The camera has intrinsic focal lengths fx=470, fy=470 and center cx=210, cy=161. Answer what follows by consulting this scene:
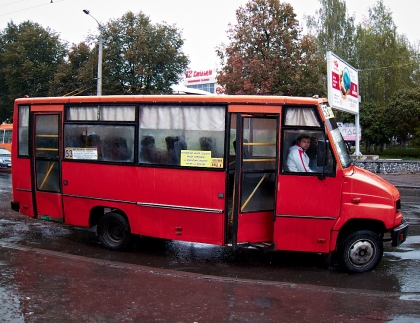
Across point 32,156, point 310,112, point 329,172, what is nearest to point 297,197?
point 329,172

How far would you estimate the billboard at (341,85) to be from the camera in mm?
27516

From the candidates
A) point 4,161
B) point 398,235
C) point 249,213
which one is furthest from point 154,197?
point 4,161

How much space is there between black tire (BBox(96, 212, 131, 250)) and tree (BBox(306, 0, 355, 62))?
4934 cm

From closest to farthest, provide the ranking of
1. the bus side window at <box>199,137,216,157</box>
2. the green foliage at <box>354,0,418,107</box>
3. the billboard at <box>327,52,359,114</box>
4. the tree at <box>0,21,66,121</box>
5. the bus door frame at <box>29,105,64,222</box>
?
the bus side window at <box>199,137,216,157</box>, the bus door frame at <box>29,105,64,222</box>, the billboard at <box>327,52,359,114</box>, the tree at <box>0,21,66,121</box>, the green foliage at <box>354,0,418,107</box>

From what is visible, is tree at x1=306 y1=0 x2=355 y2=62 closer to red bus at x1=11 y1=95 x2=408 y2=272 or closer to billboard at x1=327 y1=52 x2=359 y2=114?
billboard at x1=327 y1=52 x2=359 y2=114

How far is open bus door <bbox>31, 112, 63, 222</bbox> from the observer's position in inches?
359

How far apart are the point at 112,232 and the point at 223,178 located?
2651 millimetres

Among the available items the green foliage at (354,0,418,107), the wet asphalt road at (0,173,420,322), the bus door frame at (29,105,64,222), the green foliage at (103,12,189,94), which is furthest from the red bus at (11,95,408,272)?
the green foliage at (354,0,418,107)

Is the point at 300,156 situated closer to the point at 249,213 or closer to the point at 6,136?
the point at 249,213

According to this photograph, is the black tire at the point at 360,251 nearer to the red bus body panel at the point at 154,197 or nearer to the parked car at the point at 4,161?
the red bus body panel at the point at 154,197

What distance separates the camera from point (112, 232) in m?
8.85

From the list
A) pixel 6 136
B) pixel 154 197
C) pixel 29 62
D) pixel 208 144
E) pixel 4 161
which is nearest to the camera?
pixel 208 144

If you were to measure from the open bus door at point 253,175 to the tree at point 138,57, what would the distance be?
25.9 m

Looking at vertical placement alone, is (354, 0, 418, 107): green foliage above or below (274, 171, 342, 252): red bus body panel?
above
